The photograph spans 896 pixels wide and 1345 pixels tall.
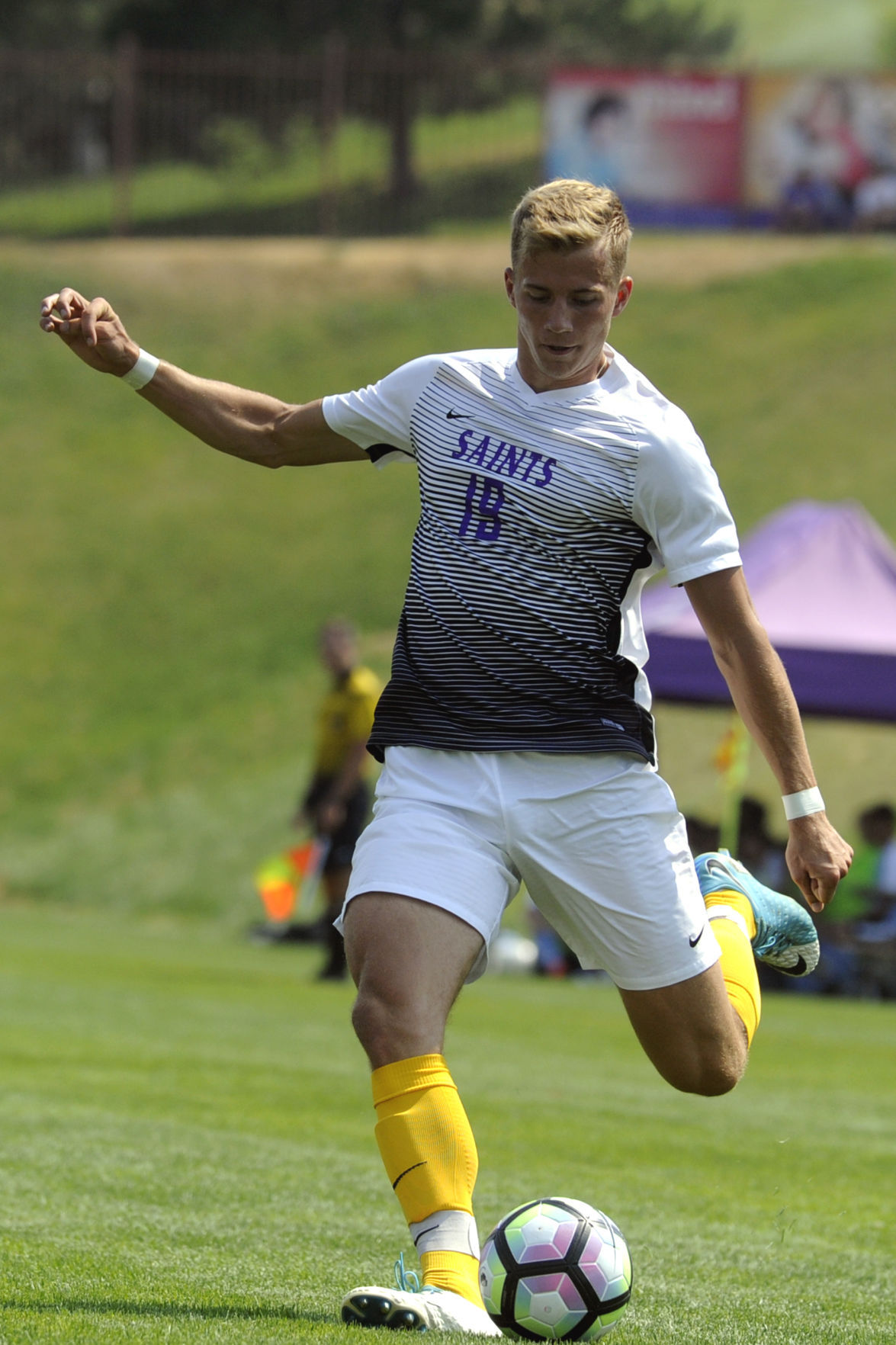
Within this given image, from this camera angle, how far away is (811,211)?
36656 millimetres

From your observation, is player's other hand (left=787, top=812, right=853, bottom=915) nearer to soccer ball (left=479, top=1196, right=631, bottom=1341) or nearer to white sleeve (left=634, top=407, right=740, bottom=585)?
white sleeve (left=634, top=407, right=740, bottom=585)

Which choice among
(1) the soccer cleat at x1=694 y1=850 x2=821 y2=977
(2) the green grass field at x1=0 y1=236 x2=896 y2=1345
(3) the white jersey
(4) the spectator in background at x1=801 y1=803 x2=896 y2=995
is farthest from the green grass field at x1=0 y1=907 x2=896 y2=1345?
(4) the spectator in background at x1=801 y1=803 x2=896 y2=995

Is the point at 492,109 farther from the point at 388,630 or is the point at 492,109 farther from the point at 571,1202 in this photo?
the point at 571,1202

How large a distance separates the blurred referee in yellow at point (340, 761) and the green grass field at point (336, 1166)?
2008 mm

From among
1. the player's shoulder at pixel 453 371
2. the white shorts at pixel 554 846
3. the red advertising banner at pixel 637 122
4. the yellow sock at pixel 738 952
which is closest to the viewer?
the white shorts at pixel 554 846

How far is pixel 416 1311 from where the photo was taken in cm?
367

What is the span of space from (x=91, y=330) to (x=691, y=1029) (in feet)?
6.69

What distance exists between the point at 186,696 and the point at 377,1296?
23824 mm

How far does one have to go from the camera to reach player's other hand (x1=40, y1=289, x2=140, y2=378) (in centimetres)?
448

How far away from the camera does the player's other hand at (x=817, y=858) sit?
13.2 ft

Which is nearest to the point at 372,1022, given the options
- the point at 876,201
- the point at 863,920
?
the point at 863,920

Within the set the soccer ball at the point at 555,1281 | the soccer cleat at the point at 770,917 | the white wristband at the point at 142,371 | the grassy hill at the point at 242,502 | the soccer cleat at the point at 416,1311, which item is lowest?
the grassy hill at the point at 242,502

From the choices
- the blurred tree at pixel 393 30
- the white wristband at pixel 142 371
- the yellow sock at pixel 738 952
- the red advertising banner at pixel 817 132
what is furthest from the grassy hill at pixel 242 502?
the white wristband at pixel 142 371

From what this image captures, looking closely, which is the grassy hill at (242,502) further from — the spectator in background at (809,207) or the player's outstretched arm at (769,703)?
the player's outstretched arm at (769,703)
